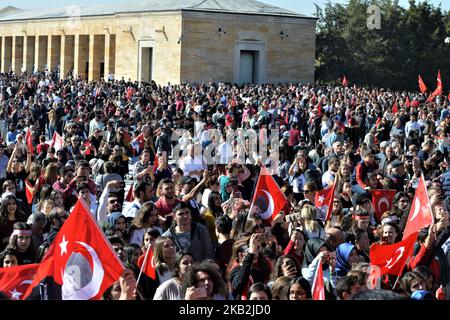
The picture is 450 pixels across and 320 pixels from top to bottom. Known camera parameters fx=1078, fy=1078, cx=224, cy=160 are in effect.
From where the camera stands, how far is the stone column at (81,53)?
6925 cm

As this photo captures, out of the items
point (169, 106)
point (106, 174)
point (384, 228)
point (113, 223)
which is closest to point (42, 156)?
point (106, 174)

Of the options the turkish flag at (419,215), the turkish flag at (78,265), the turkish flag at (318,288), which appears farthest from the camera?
the turkish flag at (419,215)

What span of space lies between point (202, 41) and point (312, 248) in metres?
49.1

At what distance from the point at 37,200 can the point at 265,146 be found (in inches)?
376

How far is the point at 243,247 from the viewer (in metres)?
8.62

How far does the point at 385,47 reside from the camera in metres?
63.8

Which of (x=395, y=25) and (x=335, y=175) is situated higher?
(x=395, y=25)

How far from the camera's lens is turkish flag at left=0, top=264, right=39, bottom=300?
754 centimetres

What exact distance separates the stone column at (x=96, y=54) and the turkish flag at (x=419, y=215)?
191 feet

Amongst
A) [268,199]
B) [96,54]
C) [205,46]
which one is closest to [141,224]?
[268,199]

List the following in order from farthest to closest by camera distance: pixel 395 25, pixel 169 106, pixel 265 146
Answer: pixel 395 25, pixel 169 106, pixel 265 146

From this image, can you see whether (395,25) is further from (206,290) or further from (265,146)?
(206,290)

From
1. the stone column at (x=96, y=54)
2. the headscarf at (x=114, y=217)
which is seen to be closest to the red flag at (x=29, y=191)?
the headscarf at (x=114, y=217)

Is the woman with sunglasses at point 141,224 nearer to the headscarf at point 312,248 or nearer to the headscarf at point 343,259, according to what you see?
the headscarf at point 312,248
